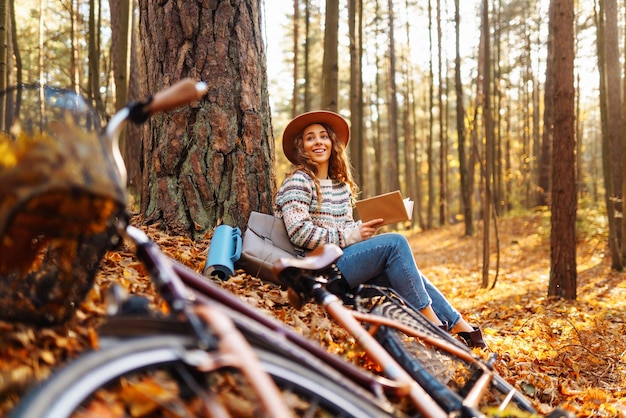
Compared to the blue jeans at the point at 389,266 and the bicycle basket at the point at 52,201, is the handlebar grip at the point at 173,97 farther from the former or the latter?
the blue jeans at the point at 389,266

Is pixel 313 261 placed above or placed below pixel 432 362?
above

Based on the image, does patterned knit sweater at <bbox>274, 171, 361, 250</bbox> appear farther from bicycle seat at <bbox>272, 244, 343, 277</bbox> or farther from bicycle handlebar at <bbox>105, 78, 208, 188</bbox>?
bicycle handlebar at <bbox>105, 78, 208, 188</bbox>

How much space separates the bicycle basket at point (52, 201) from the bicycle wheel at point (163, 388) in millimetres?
464

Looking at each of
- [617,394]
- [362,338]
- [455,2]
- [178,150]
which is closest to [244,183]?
[178,150]

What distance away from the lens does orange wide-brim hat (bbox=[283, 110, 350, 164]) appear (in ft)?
14.1

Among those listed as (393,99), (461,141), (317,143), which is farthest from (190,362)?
(393,99)

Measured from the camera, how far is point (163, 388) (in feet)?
5.16

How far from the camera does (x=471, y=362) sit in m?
3.00

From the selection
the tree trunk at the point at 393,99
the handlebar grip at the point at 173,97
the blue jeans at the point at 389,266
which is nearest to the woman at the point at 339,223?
the blue jeans at the point at 389,266

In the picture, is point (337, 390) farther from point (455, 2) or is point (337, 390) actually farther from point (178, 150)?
point (455, 2)

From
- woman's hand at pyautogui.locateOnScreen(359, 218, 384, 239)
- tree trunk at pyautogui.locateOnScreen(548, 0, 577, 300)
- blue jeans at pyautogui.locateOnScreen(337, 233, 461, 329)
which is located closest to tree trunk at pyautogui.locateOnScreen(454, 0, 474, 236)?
tree trunk at pyautogui.locateOnScreen(548, 0, 577, 300)

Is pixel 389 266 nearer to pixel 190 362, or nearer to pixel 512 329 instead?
pixel 190 362

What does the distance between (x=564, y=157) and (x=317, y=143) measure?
18.3ft

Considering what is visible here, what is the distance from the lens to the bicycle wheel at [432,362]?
272 cm
